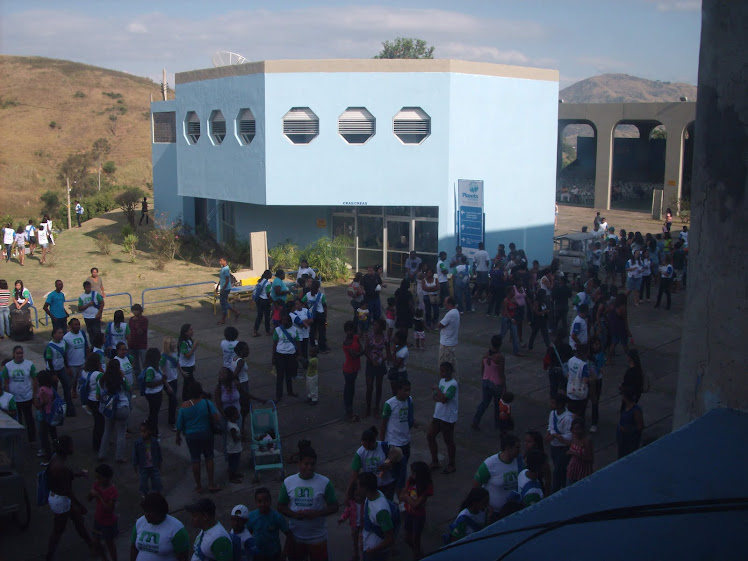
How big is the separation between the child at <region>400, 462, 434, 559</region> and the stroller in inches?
102

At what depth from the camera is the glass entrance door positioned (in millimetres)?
22125

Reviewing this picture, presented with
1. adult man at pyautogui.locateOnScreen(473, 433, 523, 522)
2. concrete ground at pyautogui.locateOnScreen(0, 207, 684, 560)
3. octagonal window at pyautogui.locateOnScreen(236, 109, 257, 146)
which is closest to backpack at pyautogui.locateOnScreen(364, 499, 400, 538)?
adult man at pyautogui.locateOnScreen(473, 433, 523, 522)

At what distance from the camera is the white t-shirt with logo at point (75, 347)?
37.0 feet

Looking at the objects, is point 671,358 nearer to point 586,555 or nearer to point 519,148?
point 519,148

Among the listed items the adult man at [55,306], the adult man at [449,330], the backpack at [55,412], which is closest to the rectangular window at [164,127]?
the adult man at [55,306]

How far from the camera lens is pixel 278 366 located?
11781 mm

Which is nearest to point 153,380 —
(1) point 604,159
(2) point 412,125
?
(2) point 412,125

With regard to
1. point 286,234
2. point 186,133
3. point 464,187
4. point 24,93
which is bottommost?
point 286,234

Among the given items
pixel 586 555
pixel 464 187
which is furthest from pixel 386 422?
pixel 464 187

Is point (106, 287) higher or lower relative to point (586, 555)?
lower

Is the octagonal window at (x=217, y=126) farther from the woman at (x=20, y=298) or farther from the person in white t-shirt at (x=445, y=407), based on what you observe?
the person in white t-shirt at (x=445, y=407)

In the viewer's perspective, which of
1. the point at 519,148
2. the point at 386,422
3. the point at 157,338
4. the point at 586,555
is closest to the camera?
the point at 586,555

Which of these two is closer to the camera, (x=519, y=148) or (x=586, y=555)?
(x=586, y=555)

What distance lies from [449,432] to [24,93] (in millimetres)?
88711
